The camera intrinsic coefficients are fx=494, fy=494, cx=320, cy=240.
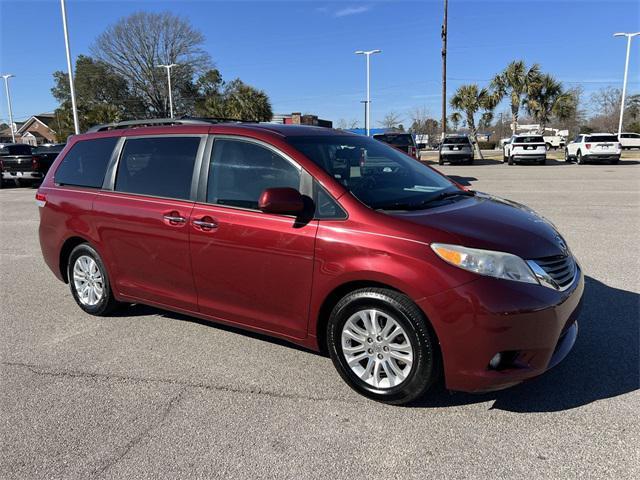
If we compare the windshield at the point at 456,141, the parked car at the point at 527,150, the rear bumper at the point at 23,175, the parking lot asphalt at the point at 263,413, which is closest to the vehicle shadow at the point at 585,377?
the parking lot asphalt at the point at 263,413

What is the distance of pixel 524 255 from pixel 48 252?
15.1 ft

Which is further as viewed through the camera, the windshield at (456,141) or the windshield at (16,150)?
the windshield at (456,141)

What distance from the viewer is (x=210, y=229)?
3.64 meters

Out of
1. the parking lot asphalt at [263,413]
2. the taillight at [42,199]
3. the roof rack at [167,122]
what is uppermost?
the roof rack at [167,122]

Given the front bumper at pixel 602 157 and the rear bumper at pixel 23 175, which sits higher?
the front bumper at pixel 602 157

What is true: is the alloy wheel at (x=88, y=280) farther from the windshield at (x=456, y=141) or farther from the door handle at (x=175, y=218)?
the windshield at (x=456, y=141)

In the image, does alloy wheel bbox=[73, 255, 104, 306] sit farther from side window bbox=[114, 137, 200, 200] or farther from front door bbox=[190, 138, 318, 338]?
front door bbox=[190, 138, 318, 338]

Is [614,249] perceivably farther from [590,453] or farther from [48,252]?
[48,252]

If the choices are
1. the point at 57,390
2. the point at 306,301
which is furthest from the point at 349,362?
the point at 57,390

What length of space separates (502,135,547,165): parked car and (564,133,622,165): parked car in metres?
1.82

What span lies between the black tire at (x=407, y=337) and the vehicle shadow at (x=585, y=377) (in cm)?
19

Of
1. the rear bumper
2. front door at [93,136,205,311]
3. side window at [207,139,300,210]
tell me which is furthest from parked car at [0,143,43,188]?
side window at [207,139,300,210]

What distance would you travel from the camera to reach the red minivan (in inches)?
110

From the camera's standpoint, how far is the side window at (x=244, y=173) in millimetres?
3498
